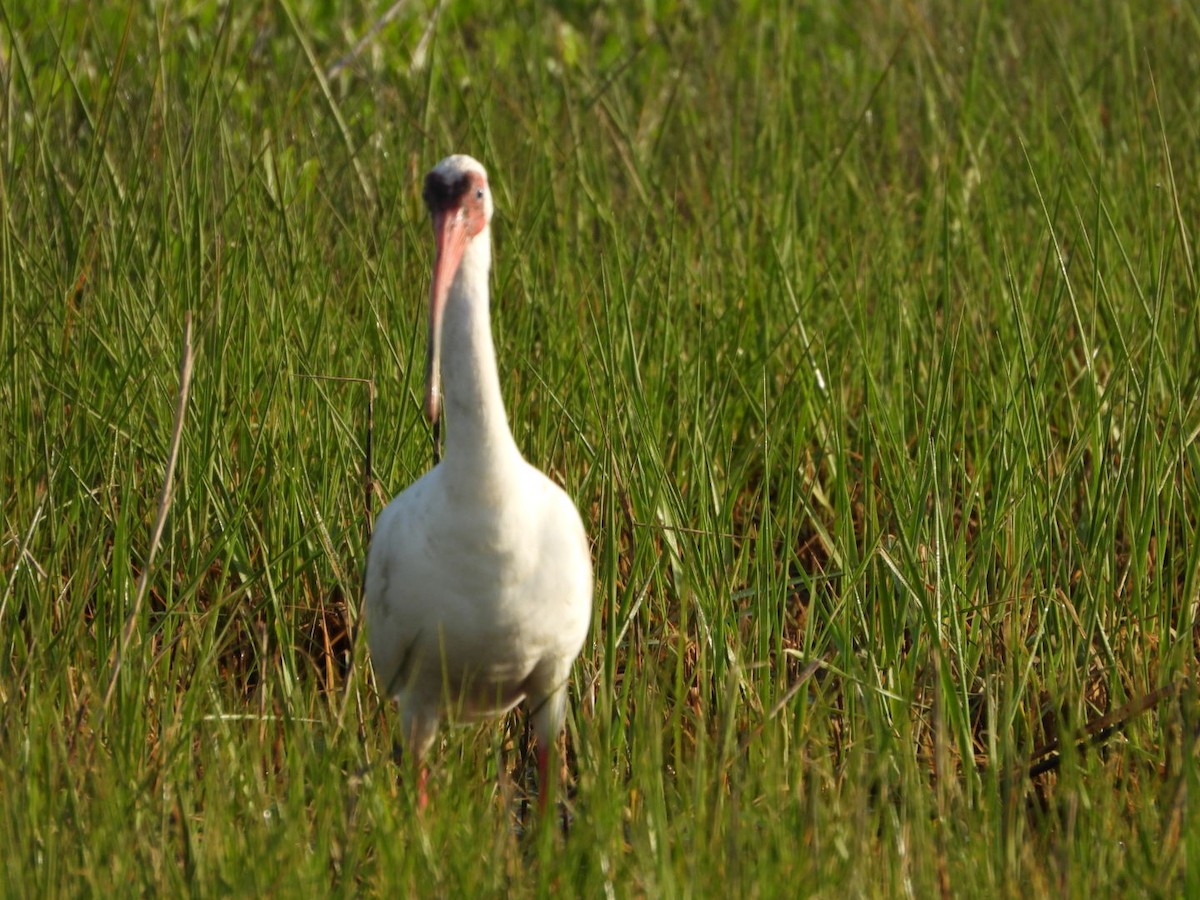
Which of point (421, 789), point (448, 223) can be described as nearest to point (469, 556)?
point (421, 789)

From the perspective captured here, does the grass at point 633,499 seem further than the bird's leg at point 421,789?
No

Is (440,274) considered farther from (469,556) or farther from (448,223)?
(469,556)

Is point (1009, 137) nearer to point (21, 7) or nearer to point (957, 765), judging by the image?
point (957, 765)

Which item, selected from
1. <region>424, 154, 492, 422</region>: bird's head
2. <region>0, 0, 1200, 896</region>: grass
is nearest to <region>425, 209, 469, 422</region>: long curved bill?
<region>424, 154, 492, 422</region>: bird's head

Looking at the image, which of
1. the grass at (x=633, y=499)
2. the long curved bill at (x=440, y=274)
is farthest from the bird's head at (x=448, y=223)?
the grass at (x=633, y=499)

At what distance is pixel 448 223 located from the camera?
2564mm

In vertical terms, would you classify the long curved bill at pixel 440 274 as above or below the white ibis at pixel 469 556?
above

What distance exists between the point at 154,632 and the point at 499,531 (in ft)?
2.44

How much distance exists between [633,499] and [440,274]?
0.96 m

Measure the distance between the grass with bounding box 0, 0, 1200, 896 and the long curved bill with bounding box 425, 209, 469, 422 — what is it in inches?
20.7

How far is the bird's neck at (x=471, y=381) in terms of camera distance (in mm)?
2492

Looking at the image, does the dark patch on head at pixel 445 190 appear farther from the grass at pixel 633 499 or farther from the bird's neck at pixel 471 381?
the grass at pixel 633 499

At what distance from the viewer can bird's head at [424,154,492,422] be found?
2504 millimetres

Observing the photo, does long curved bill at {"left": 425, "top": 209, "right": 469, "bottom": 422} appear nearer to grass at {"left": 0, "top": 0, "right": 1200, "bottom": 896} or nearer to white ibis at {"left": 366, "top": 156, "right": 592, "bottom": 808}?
white ibis at {"left": 366, "top": 156, "right": 592, "bottom": 808}
